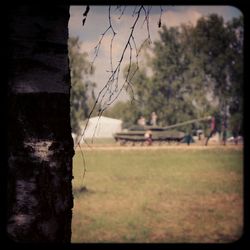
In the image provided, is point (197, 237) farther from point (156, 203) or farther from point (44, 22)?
point (44, 22)

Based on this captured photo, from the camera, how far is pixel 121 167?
26.1 metres

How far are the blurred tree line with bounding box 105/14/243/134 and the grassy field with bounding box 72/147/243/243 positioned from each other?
15088 millimetres

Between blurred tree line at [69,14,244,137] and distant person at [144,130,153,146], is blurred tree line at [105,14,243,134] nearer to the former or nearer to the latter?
blurred tree line at [69,14,244,137]

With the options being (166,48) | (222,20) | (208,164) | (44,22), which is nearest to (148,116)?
(166,48)

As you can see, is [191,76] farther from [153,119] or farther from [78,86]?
[78,86]

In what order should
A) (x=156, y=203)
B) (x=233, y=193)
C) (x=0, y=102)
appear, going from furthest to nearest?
(x=233, y=193) < (x=156, y=203) < (x=0, y=102)

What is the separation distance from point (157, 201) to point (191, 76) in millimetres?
32668

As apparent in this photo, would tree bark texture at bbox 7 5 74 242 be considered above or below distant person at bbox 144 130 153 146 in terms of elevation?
above

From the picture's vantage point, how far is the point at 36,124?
1892 millimetres

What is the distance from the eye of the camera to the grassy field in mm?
13102

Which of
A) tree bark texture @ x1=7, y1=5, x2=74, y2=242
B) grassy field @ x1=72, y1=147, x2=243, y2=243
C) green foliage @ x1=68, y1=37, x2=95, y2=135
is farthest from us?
green foliage @ x1=68, y1=37, x2=95, y2=135

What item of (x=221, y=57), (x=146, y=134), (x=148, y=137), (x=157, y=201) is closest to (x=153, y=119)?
(x=146, y=134)

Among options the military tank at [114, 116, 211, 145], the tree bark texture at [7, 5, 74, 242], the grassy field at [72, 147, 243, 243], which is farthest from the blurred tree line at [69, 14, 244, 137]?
the tree bark texture at [7, 5, 74, 242]

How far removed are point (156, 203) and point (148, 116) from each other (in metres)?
29.8
